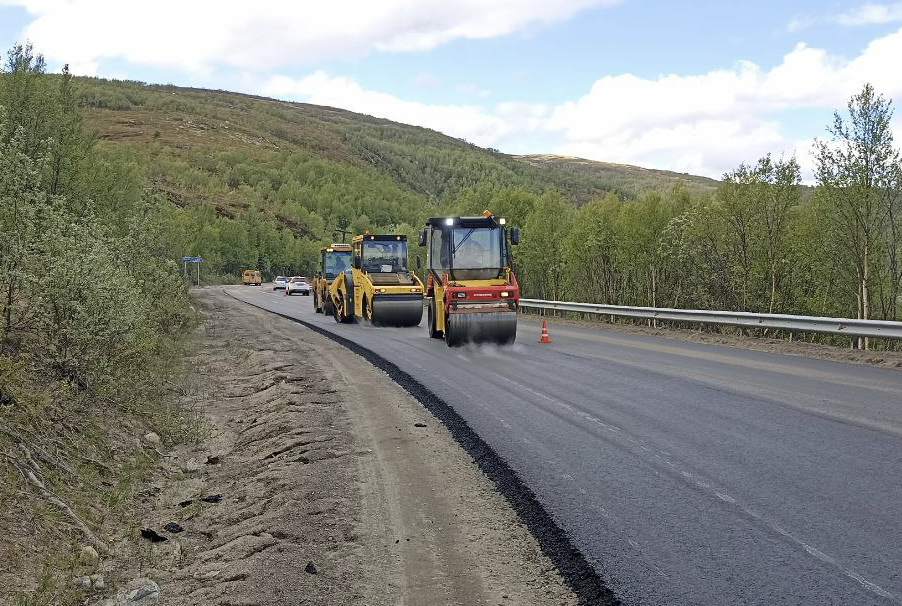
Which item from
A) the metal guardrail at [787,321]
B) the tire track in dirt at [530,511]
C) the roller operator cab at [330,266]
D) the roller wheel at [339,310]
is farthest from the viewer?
the roller operator cab at [330,266]

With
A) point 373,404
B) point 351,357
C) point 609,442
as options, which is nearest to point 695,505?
point 609,442

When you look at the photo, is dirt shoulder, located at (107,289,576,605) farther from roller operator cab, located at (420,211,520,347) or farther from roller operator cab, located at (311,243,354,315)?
roller operator cab, located at (311,243,354,315)

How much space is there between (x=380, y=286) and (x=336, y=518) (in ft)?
61.0

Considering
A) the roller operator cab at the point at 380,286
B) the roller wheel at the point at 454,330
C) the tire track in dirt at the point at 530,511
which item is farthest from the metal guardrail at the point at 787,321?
the tire track in dirt at the point at 530,511

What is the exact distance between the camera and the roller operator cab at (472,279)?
55.0 ft

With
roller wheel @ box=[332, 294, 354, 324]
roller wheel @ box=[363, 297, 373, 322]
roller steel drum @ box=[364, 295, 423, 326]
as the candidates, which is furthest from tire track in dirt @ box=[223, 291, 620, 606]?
roller wheel @ box=[332, 294, 354, 324]

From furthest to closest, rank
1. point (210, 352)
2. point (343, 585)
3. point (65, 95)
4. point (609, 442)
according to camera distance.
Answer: point (65, 95) → point (210, 352) → point (609, 442) → point (343, 585)

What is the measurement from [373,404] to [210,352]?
953cm

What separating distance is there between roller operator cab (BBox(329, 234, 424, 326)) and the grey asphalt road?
35.0ft

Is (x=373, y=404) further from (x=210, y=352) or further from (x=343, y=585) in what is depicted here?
(x=210, y=352)

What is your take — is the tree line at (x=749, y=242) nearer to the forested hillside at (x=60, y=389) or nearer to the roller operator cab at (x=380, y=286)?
the roller operator cab at (x=380, y=286)

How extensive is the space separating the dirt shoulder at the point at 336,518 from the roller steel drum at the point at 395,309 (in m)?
12.5

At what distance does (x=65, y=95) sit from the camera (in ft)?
69.4

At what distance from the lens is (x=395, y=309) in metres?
23.6
